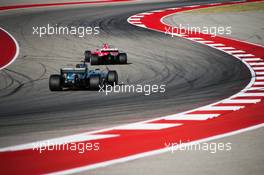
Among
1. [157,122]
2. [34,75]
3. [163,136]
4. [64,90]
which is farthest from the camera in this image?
[34,75]

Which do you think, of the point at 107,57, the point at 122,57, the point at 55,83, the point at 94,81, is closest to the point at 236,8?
the point at 122,57

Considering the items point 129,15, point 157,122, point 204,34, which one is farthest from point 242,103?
point 129,15

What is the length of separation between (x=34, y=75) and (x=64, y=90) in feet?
11.9

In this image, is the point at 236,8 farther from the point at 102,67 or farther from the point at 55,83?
the point at 55,83

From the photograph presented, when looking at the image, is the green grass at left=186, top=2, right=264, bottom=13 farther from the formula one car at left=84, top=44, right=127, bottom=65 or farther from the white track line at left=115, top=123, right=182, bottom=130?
the white track line at left=115, top=123, right=182, bottom=130

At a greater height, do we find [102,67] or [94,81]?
[94,81]

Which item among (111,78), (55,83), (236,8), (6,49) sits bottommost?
(236,8)

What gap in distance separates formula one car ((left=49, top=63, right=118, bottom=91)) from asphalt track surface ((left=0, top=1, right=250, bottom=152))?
1.05 feet

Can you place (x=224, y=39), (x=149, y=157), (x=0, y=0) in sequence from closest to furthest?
(x=149, y=157) < (x=224, y=39) < (x=0, y=0)

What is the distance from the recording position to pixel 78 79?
21.5 meters

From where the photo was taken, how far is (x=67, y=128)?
51.1 feet

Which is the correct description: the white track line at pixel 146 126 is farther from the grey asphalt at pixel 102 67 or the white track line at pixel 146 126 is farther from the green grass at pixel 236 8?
the green grass at pixel 236 8

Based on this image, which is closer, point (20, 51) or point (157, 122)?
point (157, 122)

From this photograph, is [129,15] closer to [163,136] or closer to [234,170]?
[163,136]
